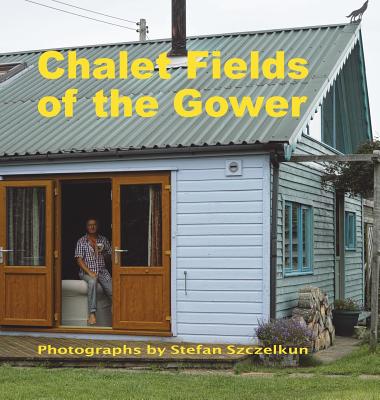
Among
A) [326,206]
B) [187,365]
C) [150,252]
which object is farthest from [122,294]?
[326,206]

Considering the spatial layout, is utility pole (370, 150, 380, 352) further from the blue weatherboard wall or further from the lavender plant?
the blue weatherboard wall

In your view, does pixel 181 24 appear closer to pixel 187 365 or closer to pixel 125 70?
pixel 125 70

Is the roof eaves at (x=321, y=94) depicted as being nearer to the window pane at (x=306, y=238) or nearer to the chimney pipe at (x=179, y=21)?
the window pane at (x=306, y=238)

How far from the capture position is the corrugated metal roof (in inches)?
499

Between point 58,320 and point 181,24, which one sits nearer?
point 58,320

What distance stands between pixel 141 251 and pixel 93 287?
3.59 ft

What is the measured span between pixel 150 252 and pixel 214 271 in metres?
1.00

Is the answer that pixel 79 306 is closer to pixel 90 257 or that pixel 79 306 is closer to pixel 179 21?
pixel 90 257

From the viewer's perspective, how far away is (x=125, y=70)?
16375 mm

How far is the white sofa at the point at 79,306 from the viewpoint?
44.6 feet

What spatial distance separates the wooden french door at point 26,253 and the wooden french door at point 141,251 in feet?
3.51

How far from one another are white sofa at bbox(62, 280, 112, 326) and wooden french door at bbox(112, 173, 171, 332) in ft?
2.80

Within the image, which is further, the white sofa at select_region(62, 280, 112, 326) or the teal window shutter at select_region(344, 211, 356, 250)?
the teal window shutter at select_region(344, 211, 356, 250)

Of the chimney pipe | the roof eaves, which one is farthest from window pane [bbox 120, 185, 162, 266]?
the chimney pipe
